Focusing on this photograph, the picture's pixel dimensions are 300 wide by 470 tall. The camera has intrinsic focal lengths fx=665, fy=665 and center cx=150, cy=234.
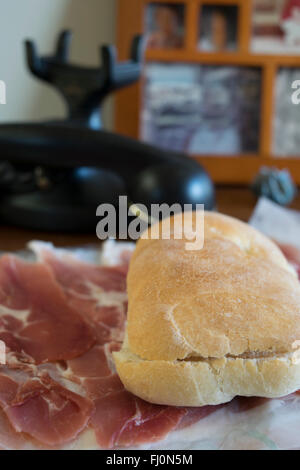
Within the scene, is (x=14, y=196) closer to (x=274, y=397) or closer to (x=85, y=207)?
(x=85, y=207)

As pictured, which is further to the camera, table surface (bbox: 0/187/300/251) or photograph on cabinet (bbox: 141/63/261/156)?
photograph on cabinet (bbox: 141/63/261/156)

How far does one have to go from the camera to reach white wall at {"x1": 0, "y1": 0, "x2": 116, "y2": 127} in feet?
5.93

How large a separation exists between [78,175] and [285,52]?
27.8 inches

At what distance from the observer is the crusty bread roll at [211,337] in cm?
60

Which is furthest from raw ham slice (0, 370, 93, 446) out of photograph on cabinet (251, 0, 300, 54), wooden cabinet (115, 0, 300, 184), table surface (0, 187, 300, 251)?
photograph on cabinet (251, 0, 300, 54)

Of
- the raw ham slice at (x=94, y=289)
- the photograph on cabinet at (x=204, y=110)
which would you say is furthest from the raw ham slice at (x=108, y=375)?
the photograph on cabinet at (x=204, y=110)

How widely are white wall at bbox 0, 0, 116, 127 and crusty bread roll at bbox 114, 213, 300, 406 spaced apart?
1.29 metres

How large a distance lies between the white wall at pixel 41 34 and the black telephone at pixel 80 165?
1.56ft

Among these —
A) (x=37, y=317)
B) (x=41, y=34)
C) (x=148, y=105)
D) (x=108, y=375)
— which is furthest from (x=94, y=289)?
(x=41, y=34)

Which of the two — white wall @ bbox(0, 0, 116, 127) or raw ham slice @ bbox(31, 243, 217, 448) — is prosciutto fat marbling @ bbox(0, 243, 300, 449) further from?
white wall @ bbox(0, 0, 116, 127)

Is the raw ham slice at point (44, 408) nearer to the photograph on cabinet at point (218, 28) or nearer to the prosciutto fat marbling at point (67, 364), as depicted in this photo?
the prosciutto fat marbling at point (67, 364)

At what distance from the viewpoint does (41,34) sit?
6.04 feet

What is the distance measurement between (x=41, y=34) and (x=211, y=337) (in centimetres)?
144

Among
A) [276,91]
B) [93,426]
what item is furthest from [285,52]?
[93,426]
